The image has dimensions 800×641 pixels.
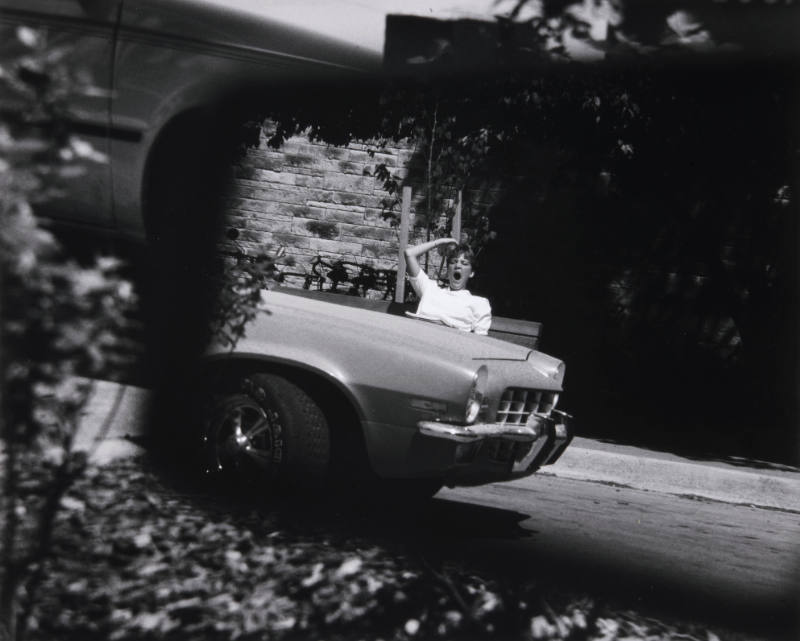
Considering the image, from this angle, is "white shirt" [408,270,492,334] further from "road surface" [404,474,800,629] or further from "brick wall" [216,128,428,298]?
"brick wall" [216,128,428,298]

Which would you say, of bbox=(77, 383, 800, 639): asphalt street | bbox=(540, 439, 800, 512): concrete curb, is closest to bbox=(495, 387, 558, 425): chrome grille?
bbox=(77, 383, 800, 639): asphalt street

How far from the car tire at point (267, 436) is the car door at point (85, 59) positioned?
950 mm

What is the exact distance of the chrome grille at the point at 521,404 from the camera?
496 cm

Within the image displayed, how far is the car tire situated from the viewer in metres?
4.60

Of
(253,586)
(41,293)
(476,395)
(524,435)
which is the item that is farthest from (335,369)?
(41,293)

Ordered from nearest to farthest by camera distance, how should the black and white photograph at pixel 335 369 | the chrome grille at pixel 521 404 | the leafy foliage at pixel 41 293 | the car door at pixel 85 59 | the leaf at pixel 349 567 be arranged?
the leafy foliage at pixel 41 293, the black and white photograph at pixel 335 369, the car door at pixel 85 59, the leaf at pixel 349 567, the chrome grille at pixel 521 404

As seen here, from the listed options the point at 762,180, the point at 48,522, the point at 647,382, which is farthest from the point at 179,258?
the point at 647,382

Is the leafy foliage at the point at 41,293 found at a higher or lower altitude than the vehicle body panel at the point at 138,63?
lower

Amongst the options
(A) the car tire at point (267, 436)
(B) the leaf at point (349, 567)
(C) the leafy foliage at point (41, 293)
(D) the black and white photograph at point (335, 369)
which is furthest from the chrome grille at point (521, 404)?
(C) the leafy foliage at point (41, 293)

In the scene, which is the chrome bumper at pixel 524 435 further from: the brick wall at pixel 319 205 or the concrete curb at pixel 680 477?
the brick wall at pixel 319 205

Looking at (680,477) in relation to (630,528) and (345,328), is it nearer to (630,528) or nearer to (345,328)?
(630,528)

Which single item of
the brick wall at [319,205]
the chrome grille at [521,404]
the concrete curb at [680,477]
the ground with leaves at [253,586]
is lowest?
the concrete curb at [680,477]

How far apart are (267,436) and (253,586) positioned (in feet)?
3.31

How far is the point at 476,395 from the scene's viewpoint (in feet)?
15.3
